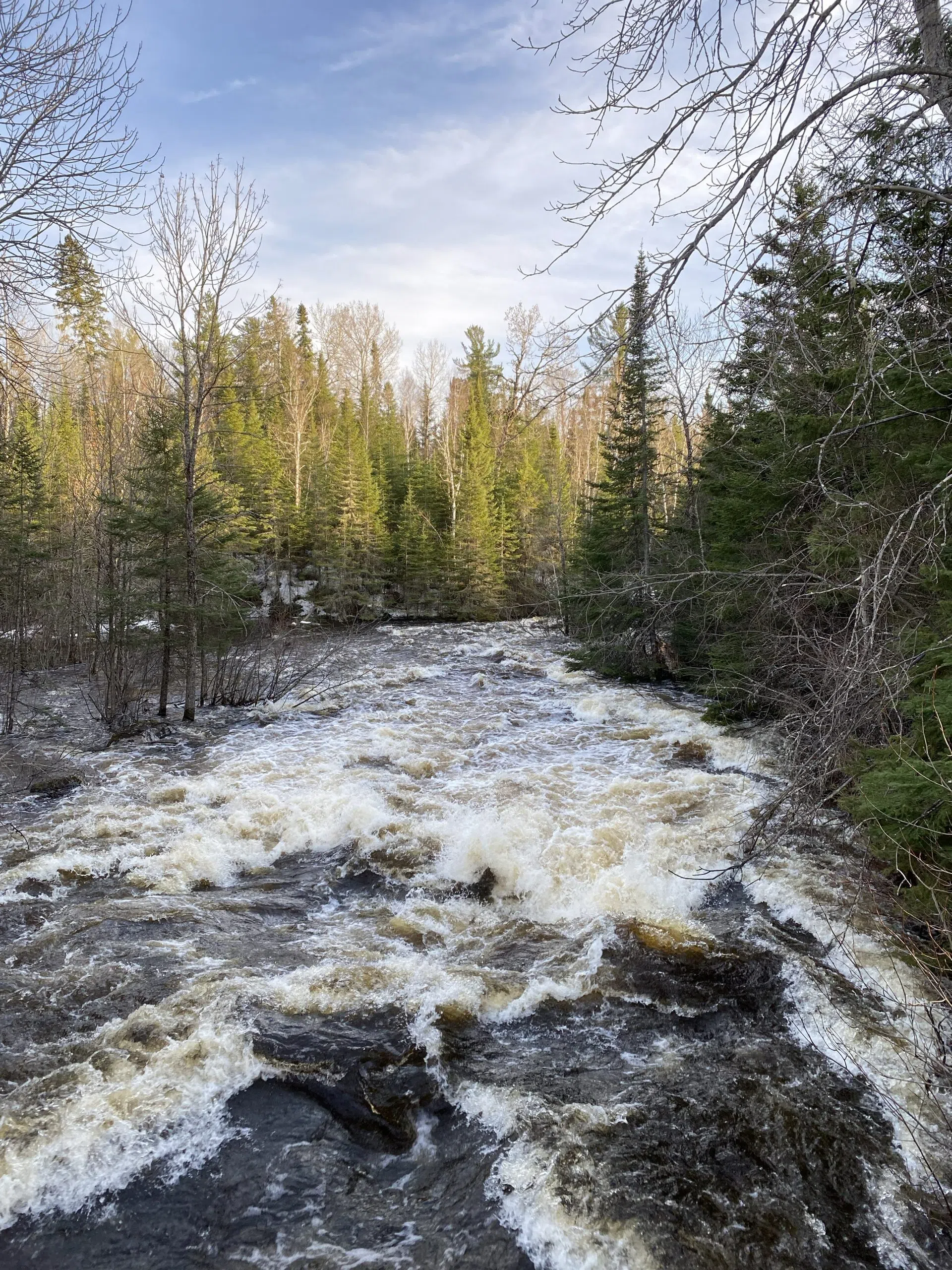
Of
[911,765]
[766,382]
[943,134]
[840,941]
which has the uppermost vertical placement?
[943,134]

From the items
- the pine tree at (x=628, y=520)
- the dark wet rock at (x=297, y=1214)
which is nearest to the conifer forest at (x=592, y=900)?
the dark wet rock at (x=297, y=1214)

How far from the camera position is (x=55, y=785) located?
9.45 metres

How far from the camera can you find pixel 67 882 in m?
6.73

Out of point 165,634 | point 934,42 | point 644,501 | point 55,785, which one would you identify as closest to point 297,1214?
point 934,42

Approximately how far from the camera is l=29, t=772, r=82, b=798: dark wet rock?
30.4 feet

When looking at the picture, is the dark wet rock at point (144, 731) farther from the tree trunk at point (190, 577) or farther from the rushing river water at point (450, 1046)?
the rushing river water at point (450, 1046)

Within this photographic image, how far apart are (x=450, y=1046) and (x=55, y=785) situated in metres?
7.53

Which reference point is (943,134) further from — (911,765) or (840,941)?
(840,941)

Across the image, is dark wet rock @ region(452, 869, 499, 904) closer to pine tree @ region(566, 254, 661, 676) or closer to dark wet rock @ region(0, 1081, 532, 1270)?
dark wet rock @ region(0, 1081, 532, 1270)

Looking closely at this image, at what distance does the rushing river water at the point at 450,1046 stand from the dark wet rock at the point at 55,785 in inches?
23.0

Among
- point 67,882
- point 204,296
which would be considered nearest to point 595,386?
point 67,882

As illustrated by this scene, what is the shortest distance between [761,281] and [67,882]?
768 cm

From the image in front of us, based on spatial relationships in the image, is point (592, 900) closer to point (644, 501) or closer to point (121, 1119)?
point (121, 1119)

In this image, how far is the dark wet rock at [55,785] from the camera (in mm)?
9258
